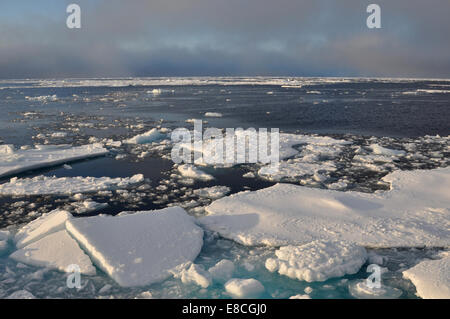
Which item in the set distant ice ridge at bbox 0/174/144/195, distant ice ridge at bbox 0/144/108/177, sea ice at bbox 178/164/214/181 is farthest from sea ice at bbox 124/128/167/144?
distant ice ridge at bbox 0/174/144/195

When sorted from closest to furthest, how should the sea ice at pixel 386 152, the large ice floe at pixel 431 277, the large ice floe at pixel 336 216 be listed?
the large ice floe at pixel 431 277
the large ice floe at pixel 336 216
the sea ice at pixel 386 152

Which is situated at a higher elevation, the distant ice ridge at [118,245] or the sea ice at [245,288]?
the distant ice ridge at [118,245]

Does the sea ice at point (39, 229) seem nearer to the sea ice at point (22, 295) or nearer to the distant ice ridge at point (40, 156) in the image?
the sea ice at point (22, 295)

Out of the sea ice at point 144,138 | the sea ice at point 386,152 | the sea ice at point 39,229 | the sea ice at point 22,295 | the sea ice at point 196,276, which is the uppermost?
the sea ice at point 144,138

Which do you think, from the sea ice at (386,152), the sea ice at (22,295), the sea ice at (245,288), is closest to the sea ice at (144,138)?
the sea ice at (386,152)

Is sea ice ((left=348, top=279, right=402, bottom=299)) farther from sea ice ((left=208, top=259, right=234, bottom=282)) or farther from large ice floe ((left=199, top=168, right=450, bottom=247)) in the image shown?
sea ice ((left=208, top=259, right=234, bottom=282))

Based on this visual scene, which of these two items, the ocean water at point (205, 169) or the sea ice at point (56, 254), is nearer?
the ocean water at point (205, 169)
